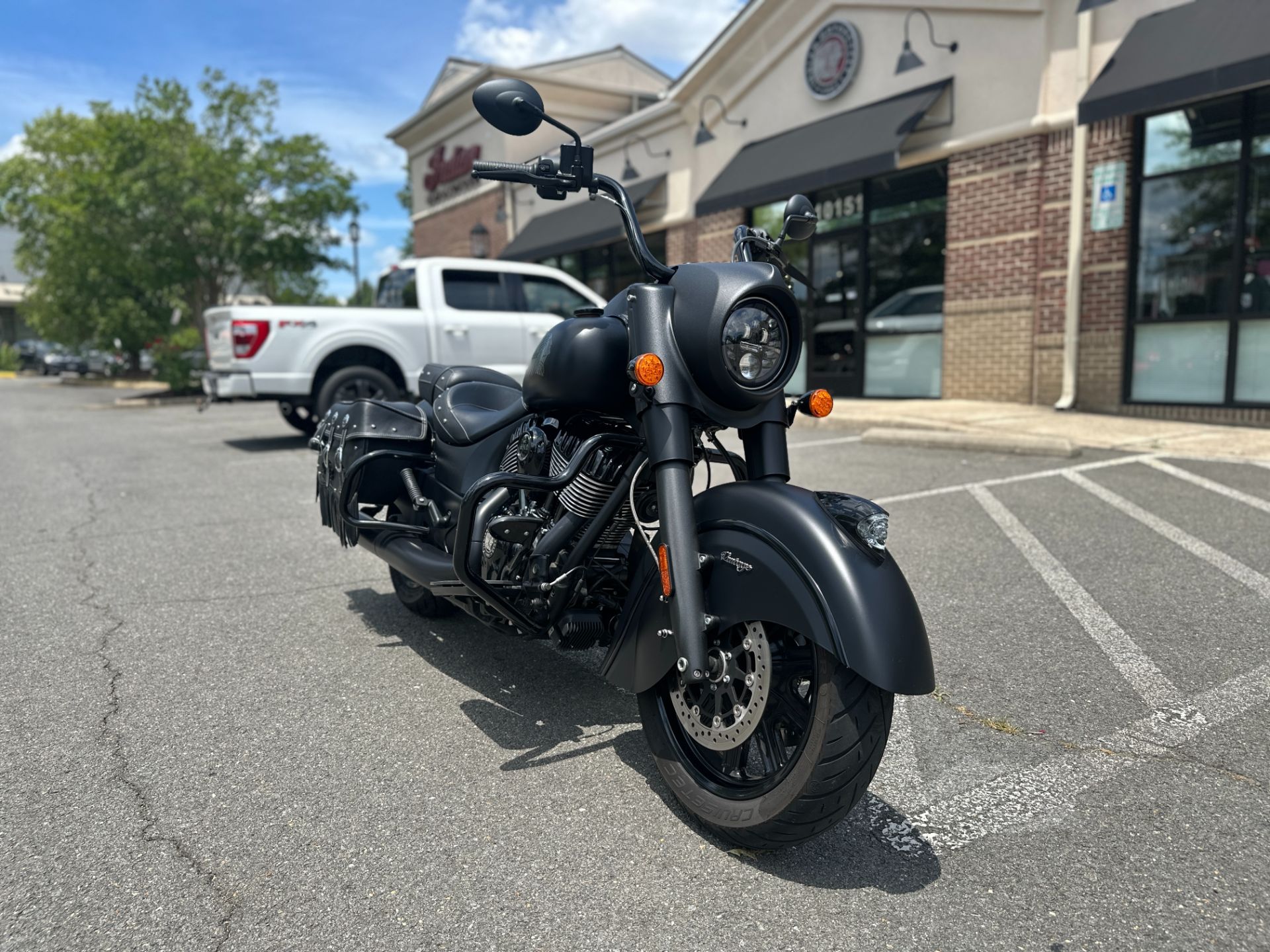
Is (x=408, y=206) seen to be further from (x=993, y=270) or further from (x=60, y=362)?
(x=993, y=270)

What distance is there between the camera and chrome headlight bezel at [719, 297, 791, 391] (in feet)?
8.01

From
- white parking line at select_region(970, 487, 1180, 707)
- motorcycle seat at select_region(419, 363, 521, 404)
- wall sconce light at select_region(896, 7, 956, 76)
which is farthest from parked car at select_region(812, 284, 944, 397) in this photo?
motorcycle seat at select_region(419, 363, 521, 404)

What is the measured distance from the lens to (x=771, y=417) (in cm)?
265

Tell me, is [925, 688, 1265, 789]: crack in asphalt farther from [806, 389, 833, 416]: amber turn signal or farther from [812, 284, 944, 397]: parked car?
[812, 284, 944, 397]: parked car

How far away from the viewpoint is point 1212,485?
6.82 meters

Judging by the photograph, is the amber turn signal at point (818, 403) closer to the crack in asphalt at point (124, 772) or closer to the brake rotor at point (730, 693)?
the brake rotor at point (730, 693)

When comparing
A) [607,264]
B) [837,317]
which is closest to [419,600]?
[837,317]

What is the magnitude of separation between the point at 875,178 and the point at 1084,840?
1228 centimetres

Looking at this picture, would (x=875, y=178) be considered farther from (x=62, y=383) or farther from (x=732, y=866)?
(x=62, y=383)

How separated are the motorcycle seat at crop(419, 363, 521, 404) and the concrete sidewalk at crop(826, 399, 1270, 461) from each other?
19.6 feet

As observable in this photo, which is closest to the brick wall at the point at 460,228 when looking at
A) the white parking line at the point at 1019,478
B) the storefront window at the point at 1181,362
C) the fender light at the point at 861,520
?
the storefront window at the point at 1181,362

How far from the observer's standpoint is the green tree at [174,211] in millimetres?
22766

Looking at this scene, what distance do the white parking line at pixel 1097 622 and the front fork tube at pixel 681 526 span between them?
6.32 ft

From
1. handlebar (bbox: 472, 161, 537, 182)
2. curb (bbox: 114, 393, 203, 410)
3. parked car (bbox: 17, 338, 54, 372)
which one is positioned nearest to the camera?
handlebar (bbox: 472, 161, 537, 182)
